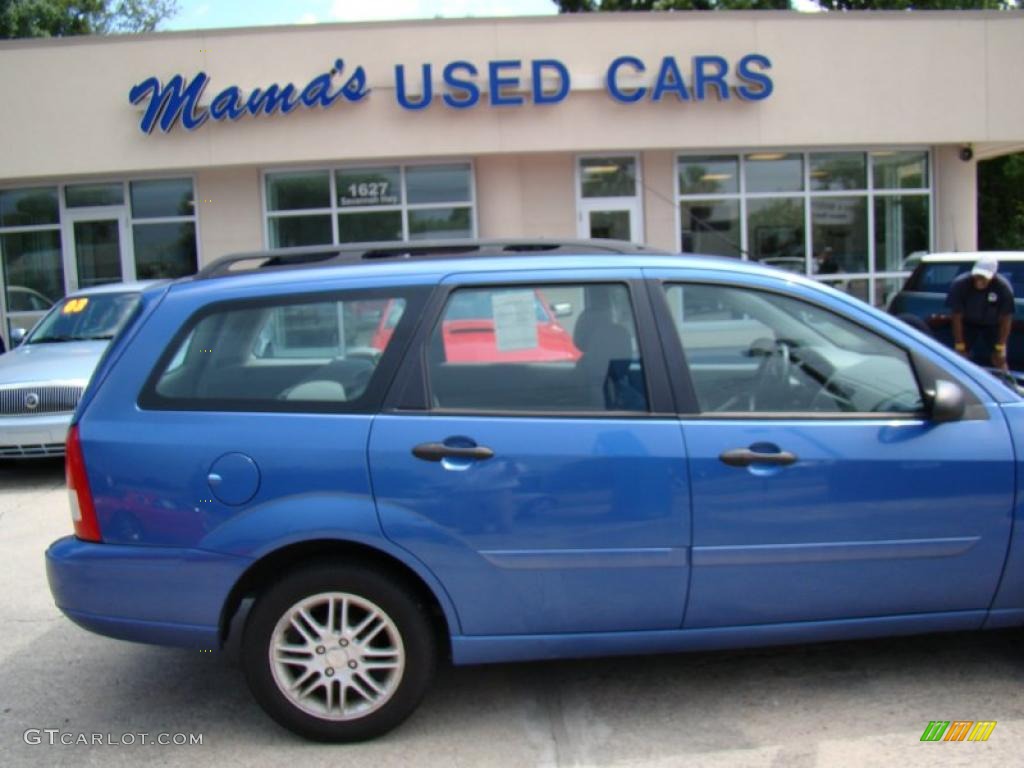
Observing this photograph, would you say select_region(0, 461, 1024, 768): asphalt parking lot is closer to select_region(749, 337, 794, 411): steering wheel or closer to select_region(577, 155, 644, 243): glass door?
select_region(749, 337, 794, 411): steering wheel

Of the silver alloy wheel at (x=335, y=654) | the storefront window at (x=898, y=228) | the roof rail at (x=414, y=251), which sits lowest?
the silver alloy wheel at (x=335, y=654)

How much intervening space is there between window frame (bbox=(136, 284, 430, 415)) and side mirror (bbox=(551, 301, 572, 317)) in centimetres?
50

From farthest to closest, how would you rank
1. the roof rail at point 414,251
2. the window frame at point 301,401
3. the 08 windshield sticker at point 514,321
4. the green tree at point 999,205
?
the green tree at point 999,205, the roof rail at point 414,251, the 08 windshield sticker at point 514,321, the window frame at point 301,401

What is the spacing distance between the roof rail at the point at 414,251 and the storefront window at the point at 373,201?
36.0ft

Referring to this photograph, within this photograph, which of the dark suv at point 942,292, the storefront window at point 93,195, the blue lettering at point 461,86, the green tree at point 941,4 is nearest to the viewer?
the dark suv at point 942,292

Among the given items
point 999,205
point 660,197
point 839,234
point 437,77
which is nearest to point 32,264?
point 437,77

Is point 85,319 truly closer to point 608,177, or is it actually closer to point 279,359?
point 279,359

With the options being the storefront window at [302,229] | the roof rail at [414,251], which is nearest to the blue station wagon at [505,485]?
the roof rail at [414,251]

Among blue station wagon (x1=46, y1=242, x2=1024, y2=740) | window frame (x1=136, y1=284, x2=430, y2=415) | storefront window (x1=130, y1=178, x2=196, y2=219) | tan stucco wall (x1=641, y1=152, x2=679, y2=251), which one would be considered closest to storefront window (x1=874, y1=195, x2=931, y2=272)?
tan stucco wall (x1=641, y1=152, x2=679, y2=251)

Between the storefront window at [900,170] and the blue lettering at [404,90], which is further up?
the blue lettering at [404,90]

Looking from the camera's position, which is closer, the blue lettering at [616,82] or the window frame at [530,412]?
the window frame at [530,412]

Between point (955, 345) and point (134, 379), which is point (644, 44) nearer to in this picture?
point (955, 345)

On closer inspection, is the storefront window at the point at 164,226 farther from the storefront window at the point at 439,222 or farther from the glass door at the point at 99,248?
the storefront window at the point at 439,222

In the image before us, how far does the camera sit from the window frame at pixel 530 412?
3477 mm
